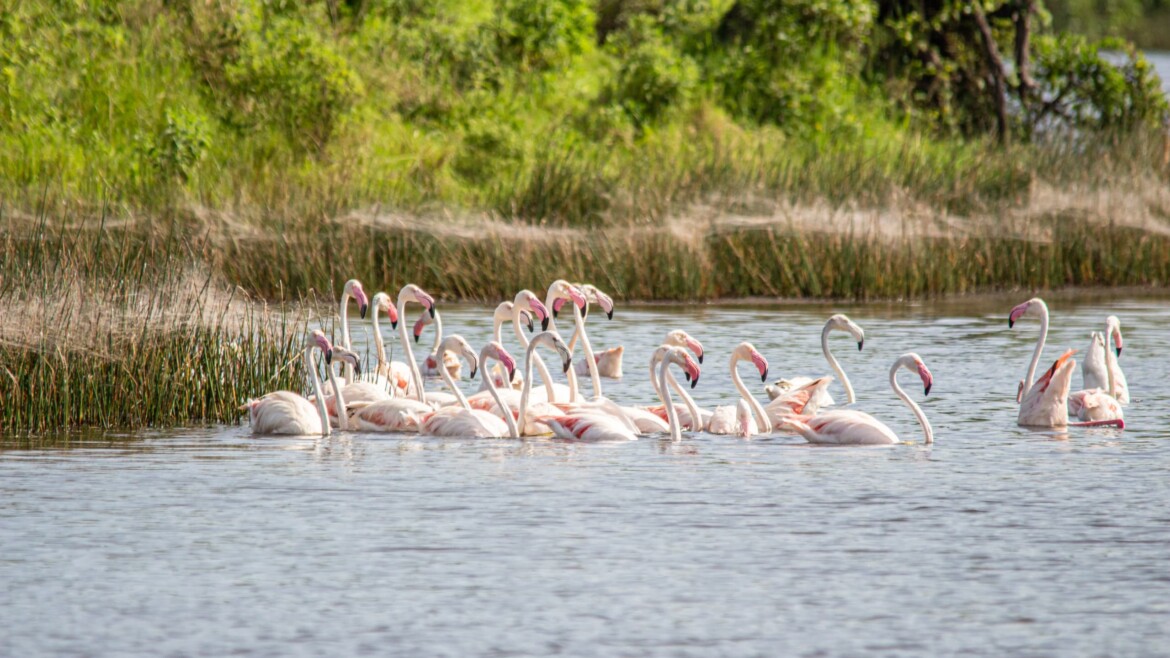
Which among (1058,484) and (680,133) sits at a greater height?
(680,133)

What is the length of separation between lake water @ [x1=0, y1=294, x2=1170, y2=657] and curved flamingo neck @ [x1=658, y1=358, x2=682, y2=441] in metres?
0.10

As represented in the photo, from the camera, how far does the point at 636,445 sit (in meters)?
11.6

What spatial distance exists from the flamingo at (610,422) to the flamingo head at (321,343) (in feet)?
4.61

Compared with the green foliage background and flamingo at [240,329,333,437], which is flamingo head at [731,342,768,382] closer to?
flamingo at [240,329,333,437]

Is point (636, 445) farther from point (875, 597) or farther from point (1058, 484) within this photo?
point (875, 597)

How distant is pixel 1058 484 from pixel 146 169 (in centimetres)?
1636

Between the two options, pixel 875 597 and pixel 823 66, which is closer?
pixel 875 597

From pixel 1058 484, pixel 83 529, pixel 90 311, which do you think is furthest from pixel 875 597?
pixel 90 311

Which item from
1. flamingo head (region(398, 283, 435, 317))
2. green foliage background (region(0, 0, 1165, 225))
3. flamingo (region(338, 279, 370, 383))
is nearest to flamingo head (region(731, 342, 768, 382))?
flamingo head (region(398, 283, 435, 317))

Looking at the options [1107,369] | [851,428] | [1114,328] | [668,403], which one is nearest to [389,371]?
[668,403]

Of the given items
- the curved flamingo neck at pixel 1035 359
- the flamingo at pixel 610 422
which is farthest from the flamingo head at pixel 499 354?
the curved flamingo neck at pixel 1035 359

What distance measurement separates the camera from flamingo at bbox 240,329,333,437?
462 inches

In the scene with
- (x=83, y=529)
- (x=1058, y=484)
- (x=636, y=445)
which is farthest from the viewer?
(x=636, y=445)

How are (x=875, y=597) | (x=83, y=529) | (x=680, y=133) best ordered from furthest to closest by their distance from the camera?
(x=680, y=133)
(x=83, y=529)
(x=875, y=597)
